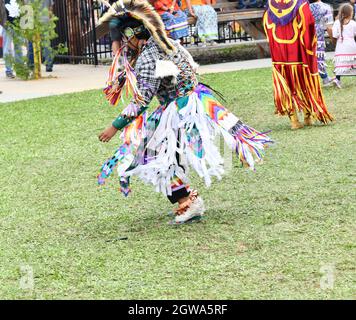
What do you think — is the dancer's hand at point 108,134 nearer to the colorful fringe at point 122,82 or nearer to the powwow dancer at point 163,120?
the powwow dancer at point 163,120

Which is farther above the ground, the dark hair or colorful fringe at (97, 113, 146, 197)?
the dark hair

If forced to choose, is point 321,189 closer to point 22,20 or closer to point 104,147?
point 104,147

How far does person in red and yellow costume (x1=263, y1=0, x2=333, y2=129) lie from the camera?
9922 mm

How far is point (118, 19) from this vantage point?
6.42 metres

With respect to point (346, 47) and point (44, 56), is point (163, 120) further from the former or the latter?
point (44, 56)

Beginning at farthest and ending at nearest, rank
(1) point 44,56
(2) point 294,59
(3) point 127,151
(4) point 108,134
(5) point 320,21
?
(1) point 44,56, (5) point 320,21, (2) point 294,59, (3) point 127,151, (4) point 108,134

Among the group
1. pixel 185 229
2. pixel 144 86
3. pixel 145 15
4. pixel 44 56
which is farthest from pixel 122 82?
pixel 44 56

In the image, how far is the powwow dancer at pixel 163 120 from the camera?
6.37 m

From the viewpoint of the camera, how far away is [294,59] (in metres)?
10.1

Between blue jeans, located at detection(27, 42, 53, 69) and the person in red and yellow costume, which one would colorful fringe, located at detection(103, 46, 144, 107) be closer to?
the person in red and yellow costume

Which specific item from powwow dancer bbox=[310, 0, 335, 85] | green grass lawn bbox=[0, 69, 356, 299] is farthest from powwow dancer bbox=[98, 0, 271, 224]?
powwow dancer bbox=[310, 0, 335, 85]

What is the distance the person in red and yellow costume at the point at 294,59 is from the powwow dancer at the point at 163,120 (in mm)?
3580

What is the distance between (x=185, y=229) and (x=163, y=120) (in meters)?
0.72

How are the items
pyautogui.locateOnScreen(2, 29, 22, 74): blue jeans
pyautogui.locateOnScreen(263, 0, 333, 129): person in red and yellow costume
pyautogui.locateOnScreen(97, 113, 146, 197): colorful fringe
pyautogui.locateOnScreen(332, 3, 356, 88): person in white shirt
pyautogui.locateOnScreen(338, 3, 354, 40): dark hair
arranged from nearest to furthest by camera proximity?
pyautogui.locateOnScreen(97, 113, 146, 197): colorful fringe < pyautogui.locateOnScreen(263, 0, 333, 129): person in red and yellow costume < pyautogui.locateOnScreen(338, 3, 354, 40): dark hair < pyautogui.locateOnScreen(332, 3, 356, 88): person in white shirt < pyautogui.locateOnScreen(2, 29, 22, 74): blue jeans
